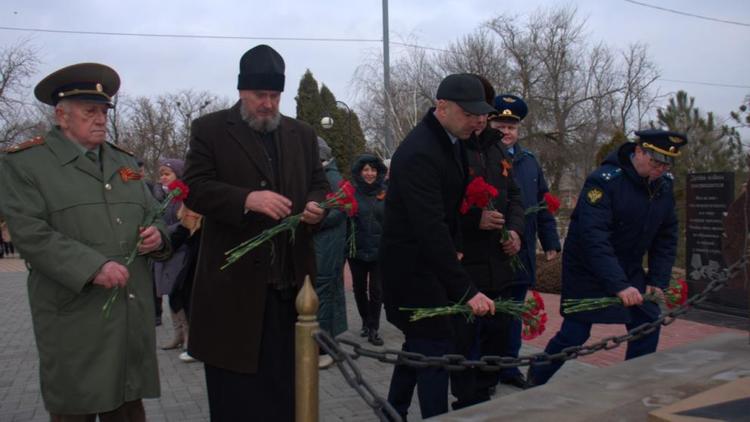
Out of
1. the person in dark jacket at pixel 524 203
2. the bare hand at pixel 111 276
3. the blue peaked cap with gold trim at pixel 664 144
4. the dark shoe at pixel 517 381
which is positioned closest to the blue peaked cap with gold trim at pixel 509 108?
the person in dark jacket at pixel 524 203

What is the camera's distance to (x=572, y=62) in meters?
35.9

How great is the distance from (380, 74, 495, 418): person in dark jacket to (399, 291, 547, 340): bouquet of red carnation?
6 centimetres

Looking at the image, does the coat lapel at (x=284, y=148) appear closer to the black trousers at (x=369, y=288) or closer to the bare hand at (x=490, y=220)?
the bare hand at (x=490, y=220)

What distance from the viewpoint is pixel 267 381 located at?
3.45 meters

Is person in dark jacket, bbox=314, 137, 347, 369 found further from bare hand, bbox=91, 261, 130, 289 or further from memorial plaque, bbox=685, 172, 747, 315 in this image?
memorial plaque, bbox=685, 172, 747, 315

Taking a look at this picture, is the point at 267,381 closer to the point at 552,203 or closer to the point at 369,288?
the point at 552,203

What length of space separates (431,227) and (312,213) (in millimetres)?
602

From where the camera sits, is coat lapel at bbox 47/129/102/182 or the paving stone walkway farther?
the paving stone walkway

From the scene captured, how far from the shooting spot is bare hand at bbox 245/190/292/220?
316cm

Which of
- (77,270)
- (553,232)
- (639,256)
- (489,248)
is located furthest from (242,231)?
(553,232)

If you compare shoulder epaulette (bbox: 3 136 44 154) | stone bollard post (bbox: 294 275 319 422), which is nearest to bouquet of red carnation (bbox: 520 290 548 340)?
stone bollard post (bbox: 294 275 319 422)

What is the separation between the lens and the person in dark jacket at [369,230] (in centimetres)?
748

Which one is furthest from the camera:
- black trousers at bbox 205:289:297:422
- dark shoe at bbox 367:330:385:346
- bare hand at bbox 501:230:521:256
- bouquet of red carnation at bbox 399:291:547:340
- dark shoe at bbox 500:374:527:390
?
dark shoe at bbox 367:330:385:346

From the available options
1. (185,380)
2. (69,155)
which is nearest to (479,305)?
(69,155)
